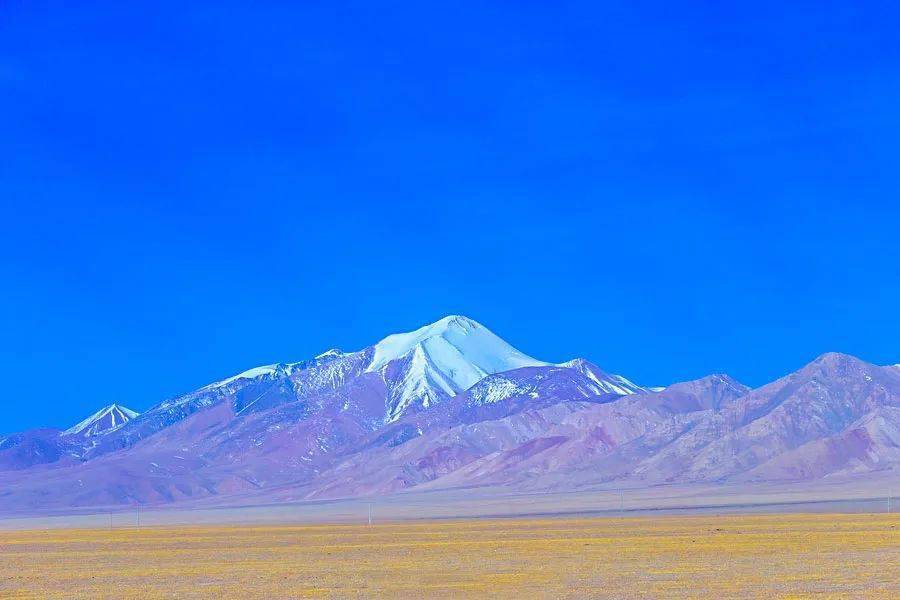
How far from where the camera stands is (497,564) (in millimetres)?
49844

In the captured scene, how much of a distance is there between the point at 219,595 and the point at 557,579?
9922mm

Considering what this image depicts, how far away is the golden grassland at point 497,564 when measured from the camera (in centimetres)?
3950

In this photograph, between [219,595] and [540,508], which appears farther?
[540,508]

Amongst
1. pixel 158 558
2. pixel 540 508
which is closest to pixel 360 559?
pixel 158 558

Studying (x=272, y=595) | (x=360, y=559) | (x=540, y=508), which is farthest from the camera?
(x=540, y=508)

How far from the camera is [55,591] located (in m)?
42.8

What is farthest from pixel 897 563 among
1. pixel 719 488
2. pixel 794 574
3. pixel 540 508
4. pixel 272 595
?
pixel 719 488

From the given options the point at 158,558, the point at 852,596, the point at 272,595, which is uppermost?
the point at 158,558

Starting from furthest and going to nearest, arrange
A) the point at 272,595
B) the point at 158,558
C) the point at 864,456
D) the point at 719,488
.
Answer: the point at 864,456 < the point at 719,488 < the point at 158,558 < the point at 272,595

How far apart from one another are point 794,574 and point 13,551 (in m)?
45.3

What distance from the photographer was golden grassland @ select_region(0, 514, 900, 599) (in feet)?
130

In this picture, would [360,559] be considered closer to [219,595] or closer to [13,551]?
[219,595]

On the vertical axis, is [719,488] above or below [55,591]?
above

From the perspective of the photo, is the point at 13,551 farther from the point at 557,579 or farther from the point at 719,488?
the point at 719,488
